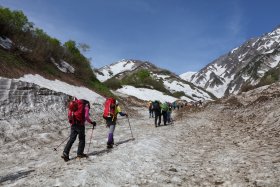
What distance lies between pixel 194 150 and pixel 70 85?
86.1ft

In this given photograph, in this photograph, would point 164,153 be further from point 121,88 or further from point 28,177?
point 121,88

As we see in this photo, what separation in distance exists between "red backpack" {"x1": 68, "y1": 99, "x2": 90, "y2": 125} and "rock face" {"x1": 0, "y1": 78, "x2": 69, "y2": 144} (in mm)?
7268

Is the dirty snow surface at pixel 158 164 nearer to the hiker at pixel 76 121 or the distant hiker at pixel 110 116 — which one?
the hiker at pixel 76 121

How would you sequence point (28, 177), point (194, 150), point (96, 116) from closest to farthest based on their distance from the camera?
point (28, 177), point (194, 150), point (96, 116)

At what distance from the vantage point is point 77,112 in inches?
518

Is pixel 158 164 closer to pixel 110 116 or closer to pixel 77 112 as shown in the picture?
pixel 77 112

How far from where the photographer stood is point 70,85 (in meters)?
38.8

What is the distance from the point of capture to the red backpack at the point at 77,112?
43.1 feet

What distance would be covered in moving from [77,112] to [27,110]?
1211cm

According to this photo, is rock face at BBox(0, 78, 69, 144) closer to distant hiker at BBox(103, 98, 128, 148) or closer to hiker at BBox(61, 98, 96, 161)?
distant hiker at BBox(103, 98, 128, 148)

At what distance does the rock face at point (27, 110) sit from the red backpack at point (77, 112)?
23.8 ft

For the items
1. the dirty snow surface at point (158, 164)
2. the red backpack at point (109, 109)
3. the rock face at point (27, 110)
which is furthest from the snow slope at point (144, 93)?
the red backpack at point (109, 109)

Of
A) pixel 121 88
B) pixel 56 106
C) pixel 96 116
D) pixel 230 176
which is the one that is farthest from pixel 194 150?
pixel 121 88

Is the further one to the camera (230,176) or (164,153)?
(164,153)
